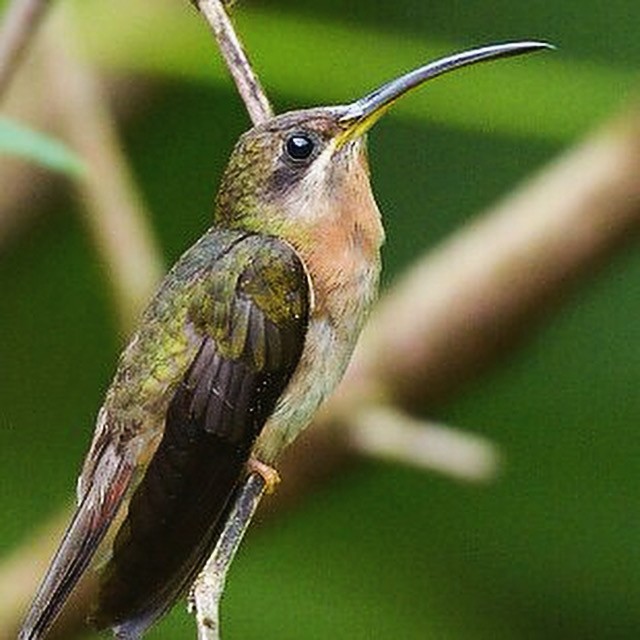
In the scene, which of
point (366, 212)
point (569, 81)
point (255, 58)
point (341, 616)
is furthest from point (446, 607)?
point (366, 212)

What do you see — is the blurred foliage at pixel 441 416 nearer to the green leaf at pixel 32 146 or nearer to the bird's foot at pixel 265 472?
the green leaf at pixel 32 146

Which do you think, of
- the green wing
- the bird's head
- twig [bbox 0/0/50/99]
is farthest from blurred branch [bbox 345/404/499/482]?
twig [bbox 0/0/50/99]

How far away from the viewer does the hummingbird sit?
2.63 metres

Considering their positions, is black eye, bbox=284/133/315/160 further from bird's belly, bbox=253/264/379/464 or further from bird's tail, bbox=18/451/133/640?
bird's tail, bbox=18/451/133/640

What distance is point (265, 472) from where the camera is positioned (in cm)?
270

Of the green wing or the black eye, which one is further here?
the black eye

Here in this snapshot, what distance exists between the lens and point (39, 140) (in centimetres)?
273

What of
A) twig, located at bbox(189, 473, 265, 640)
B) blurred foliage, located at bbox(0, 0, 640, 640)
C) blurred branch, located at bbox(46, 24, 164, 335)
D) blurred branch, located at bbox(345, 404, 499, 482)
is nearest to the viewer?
twig, located at bbox(189, 473, 265, 640)

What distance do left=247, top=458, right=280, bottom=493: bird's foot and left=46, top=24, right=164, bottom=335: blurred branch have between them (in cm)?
118

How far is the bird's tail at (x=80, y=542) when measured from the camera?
2.59 m

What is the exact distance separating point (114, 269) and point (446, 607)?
1.97 metres

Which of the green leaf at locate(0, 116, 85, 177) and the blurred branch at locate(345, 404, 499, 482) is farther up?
the green leaf at locate(0, 116, 85, 177)

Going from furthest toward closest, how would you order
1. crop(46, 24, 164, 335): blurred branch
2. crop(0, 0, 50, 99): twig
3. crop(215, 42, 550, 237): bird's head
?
crop(46, 24, 164, 335): blurred branch < crop(0, 0, 50, 99): twig < crop(215, 42, 550, 237): bird's head

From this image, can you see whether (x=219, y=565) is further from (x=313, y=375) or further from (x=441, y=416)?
(x=441, y=416)
